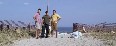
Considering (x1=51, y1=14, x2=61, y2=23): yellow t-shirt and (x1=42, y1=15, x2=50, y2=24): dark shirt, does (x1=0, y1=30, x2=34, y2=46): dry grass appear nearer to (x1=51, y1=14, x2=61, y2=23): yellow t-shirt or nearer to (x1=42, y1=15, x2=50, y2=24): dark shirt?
(x1=42, y1=15, x2=50, y2=24): dark shirt

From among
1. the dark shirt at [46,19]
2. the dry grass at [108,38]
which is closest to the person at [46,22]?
the dark shirt at [46,19]

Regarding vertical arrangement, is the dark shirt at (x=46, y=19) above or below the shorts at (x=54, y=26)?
above

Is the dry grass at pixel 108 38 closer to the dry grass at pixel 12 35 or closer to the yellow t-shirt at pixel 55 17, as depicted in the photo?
the yellow t-shirt at pixel 55 17

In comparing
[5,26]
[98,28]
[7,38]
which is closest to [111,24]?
[98,28]

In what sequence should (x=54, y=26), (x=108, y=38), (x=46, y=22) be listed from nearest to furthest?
(x=108, y=38) < (x=46, y=22) < (x=54, y=26)

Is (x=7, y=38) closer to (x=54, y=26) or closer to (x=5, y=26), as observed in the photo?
(x=54, y=26)

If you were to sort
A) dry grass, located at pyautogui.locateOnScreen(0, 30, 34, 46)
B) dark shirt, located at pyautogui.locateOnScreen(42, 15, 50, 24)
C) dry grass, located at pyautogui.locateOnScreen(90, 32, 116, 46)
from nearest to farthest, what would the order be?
dry grass, located at pyautogui.locateOnScreen(90, 32, 116, 46) < dry grass, located at pyautogui.locateOnScreen(0, 30, 34, 46) < dark shirt, located at pyautogui.locateOnScreen(42, 15, 50, 24)

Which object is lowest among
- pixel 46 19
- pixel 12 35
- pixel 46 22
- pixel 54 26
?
pixel 12 35

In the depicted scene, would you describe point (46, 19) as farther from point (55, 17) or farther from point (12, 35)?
point (12, 35)

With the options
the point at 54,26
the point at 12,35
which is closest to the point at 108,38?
the point at 54,26

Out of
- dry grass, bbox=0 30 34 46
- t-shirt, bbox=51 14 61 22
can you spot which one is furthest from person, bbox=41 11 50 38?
dry grass, bbox=0 30 34 46

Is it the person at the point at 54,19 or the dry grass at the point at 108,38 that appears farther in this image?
the person at the point at 54,19

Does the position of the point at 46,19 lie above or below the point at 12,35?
above

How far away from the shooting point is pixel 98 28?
1410 inches
